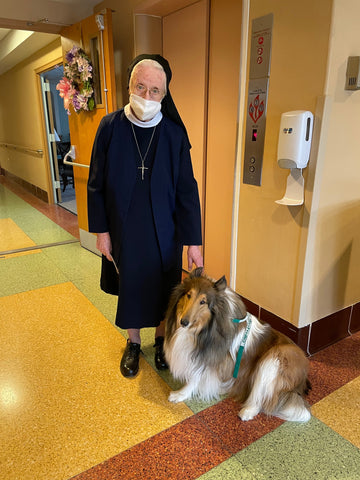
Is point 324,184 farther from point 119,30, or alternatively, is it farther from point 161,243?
point 119,30

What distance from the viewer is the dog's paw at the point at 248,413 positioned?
1775mm

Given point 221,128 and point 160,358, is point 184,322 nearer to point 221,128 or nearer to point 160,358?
point 160,358

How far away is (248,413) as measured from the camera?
1.78 metres

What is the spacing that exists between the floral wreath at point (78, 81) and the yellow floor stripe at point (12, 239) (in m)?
1.75

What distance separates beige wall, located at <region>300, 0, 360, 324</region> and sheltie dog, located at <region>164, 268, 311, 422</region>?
51 centimetres

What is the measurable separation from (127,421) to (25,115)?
6547 mm

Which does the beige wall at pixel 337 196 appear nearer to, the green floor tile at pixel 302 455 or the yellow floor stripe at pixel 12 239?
the green floor tile at pixel 302 455

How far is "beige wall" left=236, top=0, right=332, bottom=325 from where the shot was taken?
1.79 m

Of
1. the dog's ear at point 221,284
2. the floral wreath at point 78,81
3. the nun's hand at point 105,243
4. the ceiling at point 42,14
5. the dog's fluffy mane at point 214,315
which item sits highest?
the ceiling at point 42,14

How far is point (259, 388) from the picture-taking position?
5.65ft

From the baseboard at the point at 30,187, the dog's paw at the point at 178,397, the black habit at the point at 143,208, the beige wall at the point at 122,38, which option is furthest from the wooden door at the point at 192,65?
the baseboard at the point at 30,187

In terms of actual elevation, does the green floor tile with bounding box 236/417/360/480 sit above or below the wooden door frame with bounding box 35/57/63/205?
below

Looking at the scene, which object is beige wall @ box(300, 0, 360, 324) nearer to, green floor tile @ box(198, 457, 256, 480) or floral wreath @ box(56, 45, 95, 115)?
green floor tile @ box(198, 457, 256, 480)

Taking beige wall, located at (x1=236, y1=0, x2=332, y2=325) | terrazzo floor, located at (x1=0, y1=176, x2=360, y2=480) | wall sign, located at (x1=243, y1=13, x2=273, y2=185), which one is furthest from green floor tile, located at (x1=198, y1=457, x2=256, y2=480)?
wall sign, located at (x1=243, y1=13, x2=273, y2=185)
